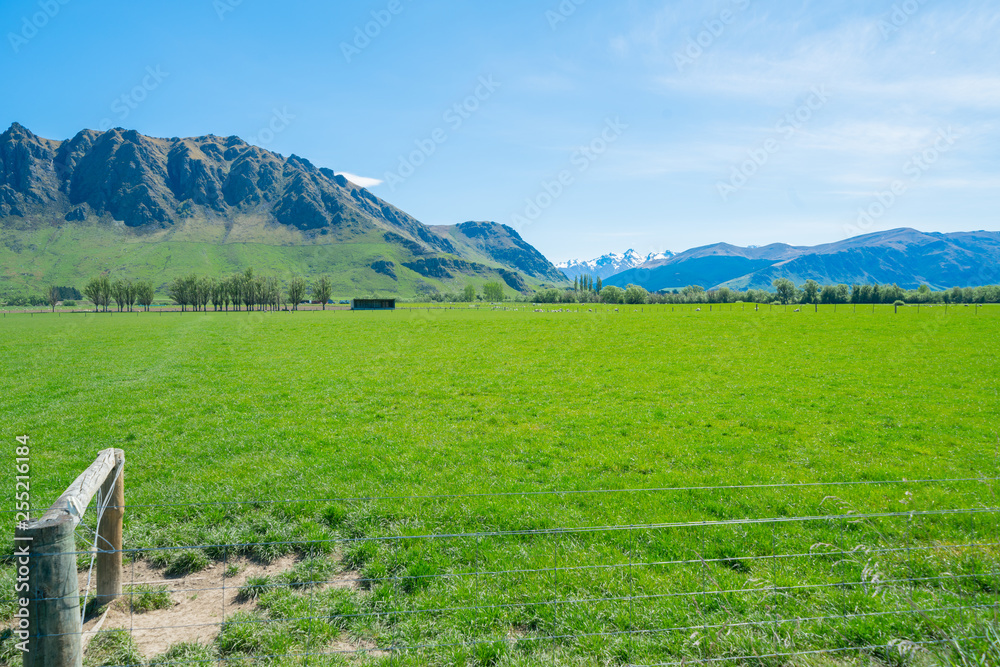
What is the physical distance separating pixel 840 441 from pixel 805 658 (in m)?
10.0

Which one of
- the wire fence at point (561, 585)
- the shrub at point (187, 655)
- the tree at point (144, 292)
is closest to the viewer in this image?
the shrub at point (187, 655)

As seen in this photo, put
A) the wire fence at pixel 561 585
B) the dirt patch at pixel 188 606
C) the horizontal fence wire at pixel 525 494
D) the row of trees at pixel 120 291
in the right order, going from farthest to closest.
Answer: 1. the row of trees at pixel 120 291
2. the horizontal fence wire at pixel 525 494
3. the dirt patch at pixel 188 606
4. the wire fence at pixel 561 585

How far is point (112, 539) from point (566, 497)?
7262 mm

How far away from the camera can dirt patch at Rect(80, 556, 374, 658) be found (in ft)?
18.2

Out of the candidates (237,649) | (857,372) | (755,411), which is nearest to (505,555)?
(237,649)

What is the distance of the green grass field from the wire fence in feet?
0.15

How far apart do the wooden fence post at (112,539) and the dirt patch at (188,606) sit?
217mm

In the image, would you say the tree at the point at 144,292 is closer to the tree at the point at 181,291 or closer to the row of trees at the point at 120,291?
the row of trees at the point at 120,291

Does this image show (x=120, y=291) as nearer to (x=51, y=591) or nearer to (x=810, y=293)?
(x=51, y=591)

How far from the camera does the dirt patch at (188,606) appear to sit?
5.55m

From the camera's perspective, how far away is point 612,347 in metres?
36.3

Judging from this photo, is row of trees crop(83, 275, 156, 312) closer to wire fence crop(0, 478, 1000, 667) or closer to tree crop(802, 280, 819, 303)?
wire fence crop(0, 478, 1000, 667)

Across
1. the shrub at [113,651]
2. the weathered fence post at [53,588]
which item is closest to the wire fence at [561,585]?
the shrub at [113,651]

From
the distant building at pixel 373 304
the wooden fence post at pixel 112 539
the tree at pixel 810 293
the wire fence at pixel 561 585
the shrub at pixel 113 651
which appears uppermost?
the tree at pixel 810 293
